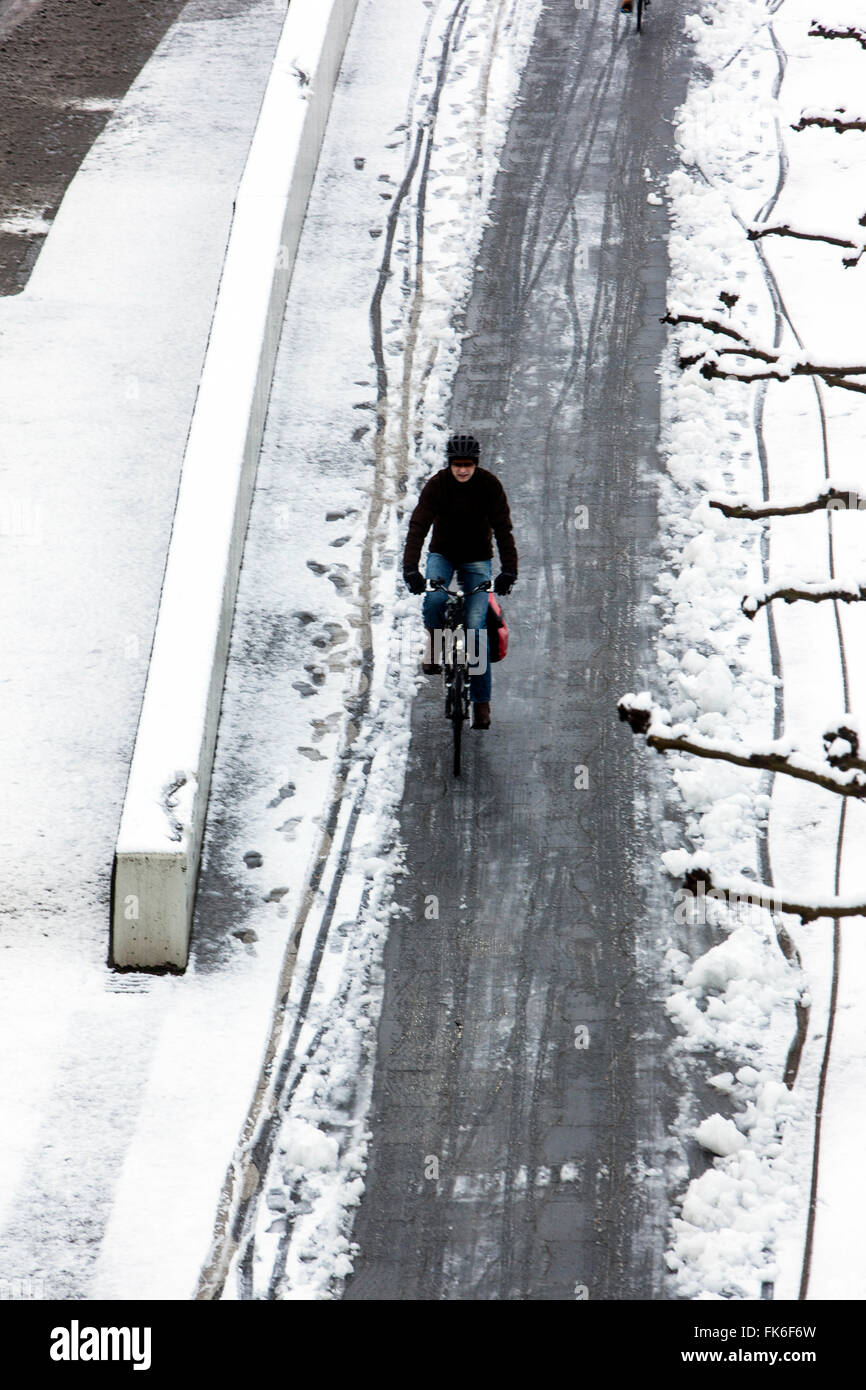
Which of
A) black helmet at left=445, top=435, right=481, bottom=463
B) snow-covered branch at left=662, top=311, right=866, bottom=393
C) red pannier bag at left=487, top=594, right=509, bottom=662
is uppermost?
black helmet at left=445, top=435, right=481, bottom=463

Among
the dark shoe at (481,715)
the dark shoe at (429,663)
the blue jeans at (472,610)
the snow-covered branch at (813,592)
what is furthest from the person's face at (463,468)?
the snow-covered branch at (813,592)

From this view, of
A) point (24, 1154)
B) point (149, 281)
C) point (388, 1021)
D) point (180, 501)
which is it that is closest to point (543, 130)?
point (149, 281)

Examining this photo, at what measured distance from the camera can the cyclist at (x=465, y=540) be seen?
9617 millimetres

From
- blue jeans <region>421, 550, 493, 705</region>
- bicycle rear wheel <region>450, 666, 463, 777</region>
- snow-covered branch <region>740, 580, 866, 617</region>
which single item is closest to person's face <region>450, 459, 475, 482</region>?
blue jeans <region>421, 550, 493, 705</region>

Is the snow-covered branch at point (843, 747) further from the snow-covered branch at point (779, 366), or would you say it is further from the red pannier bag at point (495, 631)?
the red pannier bag at point (495, 631)

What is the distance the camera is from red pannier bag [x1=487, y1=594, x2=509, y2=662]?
9.80 meters

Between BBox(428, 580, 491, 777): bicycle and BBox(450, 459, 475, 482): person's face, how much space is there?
2.03ft

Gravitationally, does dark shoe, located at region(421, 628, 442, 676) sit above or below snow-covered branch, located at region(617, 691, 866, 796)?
above

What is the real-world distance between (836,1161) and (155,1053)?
3.19m

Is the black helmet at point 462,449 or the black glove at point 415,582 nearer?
the black helmet at point 462,449

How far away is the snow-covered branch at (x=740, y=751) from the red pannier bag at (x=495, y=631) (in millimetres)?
3661

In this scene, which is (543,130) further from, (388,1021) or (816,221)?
(388,1021)

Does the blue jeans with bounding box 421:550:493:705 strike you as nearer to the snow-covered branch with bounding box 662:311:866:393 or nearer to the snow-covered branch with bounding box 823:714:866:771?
the snow-covered branch with bounding box 662:311:866:393

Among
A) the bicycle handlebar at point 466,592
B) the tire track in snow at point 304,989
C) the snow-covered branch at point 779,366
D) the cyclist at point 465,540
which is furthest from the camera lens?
the bicycle handlebar at point 466,592
